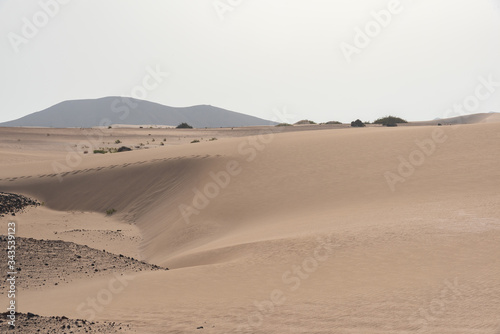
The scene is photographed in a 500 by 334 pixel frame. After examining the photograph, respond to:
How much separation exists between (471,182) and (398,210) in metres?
3.41

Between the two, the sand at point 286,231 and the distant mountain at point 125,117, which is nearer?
the sand at point 286,231

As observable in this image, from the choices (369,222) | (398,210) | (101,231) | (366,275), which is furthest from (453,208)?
(101,231)

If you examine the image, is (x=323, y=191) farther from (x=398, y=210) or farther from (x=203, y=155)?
(x=203, y=155)

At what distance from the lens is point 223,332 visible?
23.6 feet

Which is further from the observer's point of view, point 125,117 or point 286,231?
point 125,117

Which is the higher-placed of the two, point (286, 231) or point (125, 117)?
point (125, 117)

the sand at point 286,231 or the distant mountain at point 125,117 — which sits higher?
the distant mountain at point 125,117

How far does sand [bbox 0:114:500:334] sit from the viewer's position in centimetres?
772

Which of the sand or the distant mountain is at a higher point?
the distant mountain

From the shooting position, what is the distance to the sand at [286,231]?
25.3ft

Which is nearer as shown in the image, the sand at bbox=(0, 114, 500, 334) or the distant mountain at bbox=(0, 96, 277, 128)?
the sand at bbox=(0, 114, 500, 334)

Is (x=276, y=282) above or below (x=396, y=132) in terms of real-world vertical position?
below

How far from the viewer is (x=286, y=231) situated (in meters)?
13.1

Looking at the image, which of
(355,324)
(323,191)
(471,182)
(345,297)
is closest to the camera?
(355,324)
